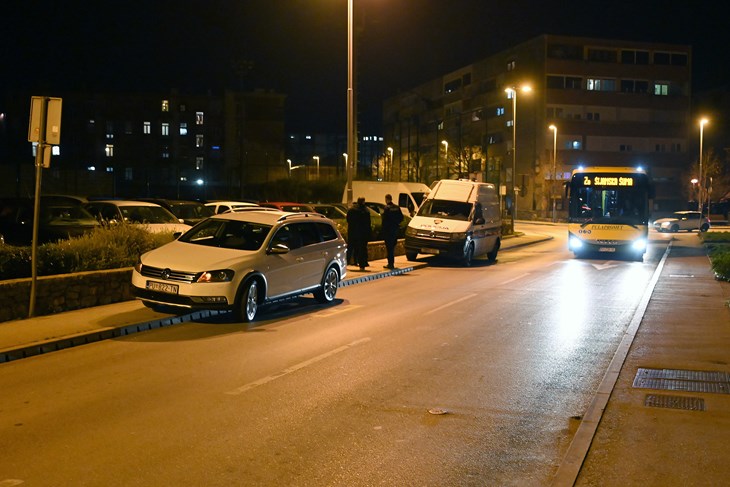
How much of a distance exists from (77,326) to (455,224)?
1466 cm

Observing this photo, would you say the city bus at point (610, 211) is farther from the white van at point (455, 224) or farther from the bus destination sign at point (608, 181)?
the white van at point (455, 224)

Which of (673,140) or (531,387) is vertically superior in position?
(673,140)

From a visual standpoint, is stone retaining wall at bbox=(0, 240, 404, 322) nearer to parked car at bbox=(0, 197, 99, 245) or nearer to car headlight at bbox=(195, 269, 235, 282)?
Result: car headlight at bbox=(195, 269, 235, 282)

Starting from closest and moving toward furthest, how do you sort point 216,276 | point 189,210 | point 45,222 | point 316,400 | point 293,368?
point 316,400, point 293,368, point 216,276, point 45,222, point 189,210

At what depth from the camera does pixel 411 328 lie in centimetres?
1233

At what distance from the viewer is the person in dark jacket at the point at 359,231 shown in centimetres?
2055

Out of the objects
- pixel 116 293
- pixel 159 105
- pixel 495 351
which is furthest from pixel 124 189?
pixel 495 351

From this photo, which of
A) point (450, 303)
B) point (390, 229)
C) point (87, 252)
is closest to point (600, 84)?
point (390, 229)

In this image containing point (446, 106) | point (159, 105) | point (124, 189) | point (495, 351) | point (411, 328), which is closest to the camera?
point (495, 351)

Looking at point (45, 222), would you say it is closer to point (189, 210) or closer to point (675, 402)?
point (189, 210)

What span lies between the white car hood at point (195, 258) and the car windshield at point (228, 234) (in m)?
0.35

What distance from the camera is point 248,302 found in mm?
12523

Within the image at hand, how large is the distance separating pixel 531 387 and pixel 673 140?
8593 cm

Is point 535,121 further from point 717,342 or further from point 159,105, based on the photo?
point 717,342
